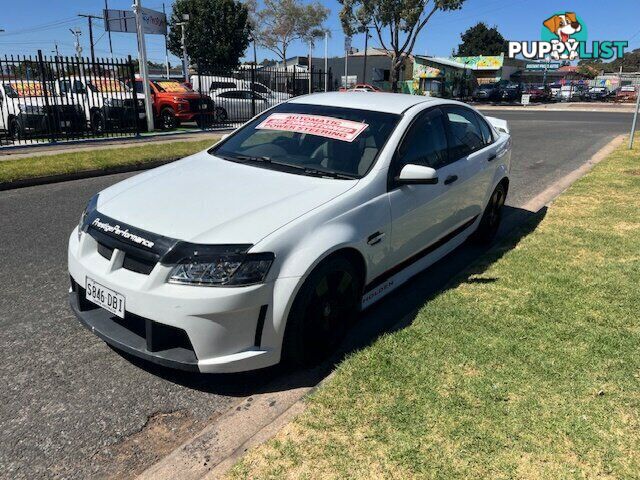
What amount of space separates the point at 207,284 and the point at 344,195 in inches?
41.7

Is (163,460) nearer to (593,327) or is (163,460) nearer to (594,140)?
(593,327)

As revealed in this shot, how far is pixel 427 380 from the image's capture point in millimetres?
2842

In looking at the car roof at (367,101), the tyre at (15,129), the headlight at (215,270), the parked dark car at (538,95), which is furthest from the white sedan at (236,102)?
the parked dark car at (538,95)

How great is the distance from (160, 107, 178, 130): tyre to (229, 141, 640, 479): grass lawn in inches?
605

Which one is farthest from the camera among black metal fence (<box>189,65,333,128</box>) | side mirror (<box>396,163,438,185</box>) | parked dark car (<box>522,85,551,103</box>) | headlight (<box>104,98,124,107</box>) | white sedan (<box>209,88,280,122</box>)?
parked dark car (<box>522,85,551,103</box>)

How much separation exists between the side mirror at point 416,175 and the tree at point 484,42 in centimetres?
9075

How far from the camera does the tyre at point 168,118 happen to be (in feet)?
57.5

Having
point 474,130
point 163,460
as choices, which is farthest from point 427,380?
point 474,130

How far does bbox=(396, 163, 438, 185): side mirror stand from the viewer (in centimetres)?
343

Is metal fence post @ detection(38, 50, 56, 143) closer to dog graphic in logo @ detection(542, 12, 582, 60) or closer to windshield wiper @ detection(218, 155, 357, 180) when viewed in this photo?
windshield wiper @ detection(218, 155, 357, 180)

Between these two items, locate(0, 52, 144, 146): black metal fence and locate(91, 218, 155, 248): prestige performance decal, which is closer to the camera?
locate(91, 218, 155, 248): prestige performance decal

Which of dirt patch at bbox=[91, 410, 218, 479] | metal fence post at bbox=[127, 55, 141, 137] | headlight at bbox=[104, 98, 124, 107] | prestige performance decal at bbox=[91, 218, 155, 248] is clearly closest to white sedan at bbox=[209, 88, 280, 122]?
metal fence post at bbox=[127, 55, 141, 137]

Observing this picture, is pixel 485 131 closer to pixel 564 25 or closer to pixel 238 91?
pixel 238 91

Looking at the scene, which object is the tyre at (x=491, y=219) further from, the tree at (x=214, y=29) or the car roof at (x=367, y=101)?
the tree at (x=214, y=29)
